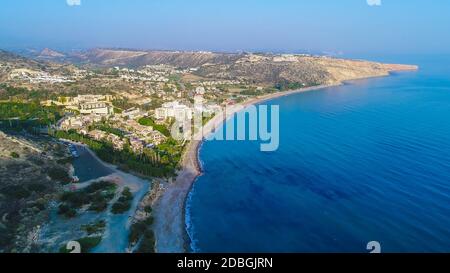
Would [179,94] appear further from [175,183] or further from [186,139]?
[175,183]

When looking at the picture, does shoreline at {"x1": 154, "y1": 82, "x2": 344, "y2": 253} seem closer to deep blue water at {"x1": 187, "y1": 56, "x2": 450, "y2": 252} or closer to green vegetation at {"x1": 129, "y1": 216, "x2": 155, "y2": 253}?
green vegetation at {"x1": 129, "y1": 216, "x2": 155, "y2": 253}

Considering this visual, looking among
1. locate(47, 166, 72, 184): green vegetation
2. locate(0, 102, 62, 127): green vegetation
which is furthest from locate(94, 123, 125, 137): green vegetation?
locate(47, 166, 72, 184): green vegetation

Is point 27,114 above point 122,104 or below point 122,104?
below

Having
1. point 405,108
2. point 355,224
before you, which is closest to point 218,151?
point 355,224

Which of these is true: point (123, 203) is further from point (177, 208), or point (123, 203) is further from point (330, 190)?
point (330, 190)

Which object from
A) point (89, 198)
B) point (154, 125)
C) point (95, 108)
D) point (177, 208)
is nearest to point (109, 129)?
point (154, 125)

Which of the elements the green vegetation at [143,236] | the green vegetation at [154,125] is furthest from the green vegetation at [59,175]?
the green vegetation at [154,125]
